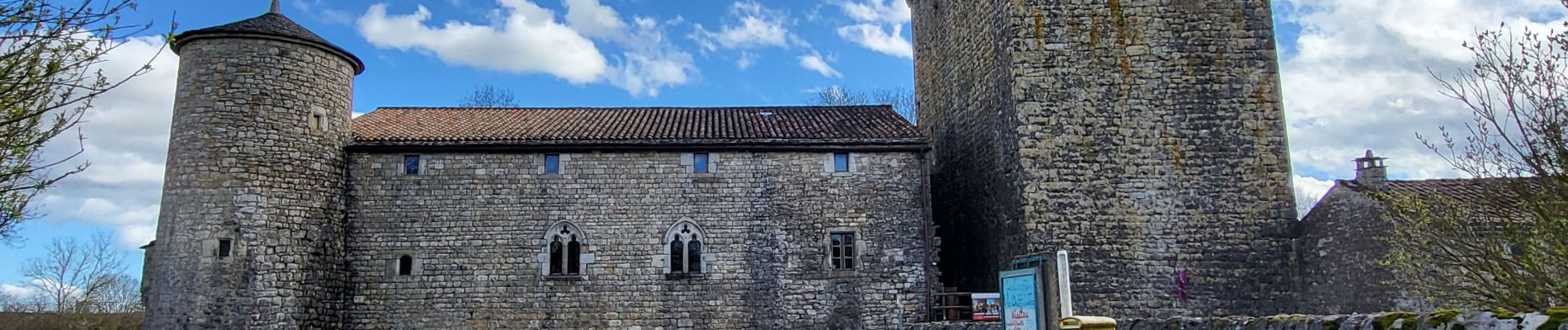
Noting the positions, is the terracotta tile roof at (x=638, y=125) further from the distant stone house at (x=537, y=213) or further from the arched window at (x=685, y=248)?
the arched window at (x=685, y=248)

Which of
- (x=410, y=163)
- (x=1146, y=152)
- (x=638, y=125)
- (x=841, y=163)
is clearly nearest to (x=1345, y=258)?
(x=1146, y=152)

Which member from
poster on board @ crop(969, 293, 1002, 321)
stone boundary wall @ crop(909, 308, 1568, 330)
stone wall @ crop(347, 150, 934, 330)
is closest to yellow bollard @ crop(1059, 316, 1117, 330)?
stone boundary wall @ crop(909, 308, 1568, 330)

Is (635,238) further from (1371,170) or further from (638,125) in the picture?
(1371,170)

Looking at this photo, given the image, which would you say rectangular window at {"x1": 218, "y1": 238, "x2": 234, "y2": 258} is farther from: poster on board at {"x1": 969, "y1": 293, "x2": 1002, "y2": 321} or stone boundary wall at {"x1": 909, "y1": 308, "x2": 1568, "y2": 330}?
stone boundary wall at {"x1": 909, "y1": 308, "x2": 1568, "y2": 330}

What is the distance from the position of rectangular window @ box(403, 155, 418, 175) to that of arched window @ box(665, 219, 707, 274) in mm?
4899

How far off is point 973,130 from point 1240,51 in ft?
16.4

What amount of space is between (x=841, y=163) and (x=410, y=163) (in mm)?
8090

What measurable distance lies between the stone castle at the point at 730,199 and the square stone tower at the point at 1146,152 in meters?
0.03

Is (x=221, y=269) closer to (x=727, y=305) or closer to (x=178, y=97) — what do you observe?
(x=178, y=97)

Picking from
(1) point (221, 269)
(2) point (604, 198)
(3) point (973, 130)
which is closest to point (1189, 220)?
(3) point (973, 130)

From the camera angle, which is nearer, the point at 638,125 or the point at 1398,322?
the point at 1398,322

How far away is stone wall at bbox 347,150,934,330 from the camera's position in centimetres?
1802

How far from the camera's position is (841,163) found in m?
18.8

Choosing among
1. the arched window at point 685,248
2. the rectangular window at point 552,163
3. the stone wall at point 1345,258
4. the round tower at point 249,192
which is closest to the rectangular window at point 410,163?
the round tower at point 249,192
